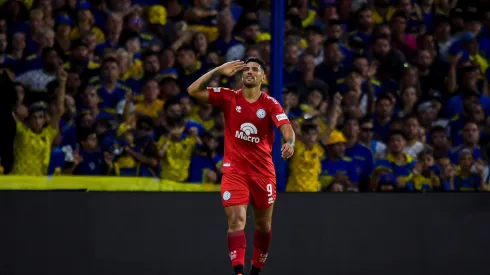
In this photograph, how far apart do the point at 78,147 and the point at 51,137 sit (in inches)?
10.3

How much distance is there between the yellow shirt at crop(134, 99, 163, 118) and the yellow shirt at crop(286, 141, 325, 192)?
1418 mm

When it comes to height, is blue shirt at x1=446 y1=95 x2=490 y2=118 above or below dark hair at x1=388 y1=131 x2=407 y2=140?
above

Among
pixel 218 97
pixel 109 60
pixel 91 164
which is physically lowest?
pixel 91 164

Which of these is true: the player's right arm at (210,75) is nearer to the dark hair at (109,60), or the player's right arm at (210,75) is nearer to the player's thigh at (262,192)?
the player's thigh at (262,192)

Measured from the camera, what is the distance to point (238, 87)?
7570 mm

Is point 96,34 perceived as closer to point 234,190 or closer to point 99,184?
point 99,184

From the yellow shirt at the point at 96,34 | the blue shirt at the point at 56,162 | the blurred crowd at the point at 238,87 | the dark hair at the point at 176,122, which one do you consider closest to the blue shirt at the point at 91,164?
the blurred crowd at the point at 238,87

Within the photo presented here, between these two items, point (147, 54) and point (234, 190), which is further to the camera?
point (147, 54)

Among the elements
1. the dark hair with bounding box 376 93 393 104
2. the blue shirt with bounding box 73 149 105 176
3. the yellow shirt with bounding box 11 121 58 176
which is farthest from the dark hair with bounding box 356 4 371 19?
the yellow shirt with bounding box 11 121 58 176

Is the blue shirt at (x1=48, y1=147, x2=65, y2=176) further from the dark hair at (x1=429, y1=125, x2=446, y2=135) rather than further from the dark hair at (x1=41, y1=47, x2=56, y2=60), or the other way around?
the dark hair at (x1=429, y1=125, x2=446, y2=135)

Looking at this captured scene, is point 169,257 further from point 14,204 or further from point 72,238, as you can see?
point 14,204

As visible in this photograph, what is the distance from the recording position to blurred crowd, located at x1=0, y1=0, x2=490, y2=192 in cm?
696

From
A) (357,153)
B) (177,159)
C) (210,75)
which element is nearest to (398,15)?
(357,153)

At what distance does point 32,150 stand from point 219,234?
6.12 ft
